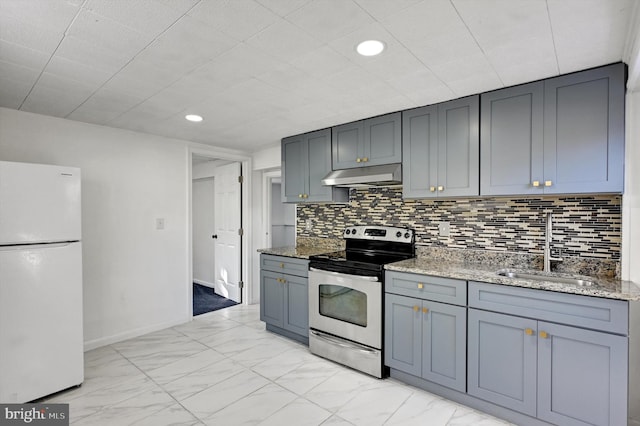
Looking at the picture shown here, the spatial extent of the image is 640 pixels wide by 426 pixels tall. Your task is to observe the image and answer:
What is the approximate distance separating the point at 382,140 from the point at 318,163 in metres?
0.79

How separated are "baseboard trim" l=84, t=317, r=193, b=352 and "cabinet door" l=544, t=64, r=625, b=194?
388 centimetres

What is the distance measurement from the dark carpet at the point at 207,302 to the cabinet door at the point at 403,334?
2.73 m

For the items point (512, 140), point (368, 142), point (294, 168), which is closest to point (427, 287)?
point (512, 140)

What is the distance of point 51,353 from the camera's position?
2.29 meters

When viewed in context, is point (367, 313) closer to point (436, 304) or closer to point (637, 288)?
point (436, 304)

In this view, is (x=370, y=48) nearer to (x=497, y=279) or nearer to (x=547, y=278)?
(x=497, y=279)

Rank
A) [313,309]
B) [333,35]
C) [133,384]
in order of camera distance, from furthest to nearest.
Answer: [313,309]
[133,384]
[333,35]

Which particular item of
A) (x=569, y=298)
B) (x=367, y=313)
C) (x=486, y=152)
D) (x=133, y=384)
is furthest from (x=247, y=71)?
(x=133, y=384)

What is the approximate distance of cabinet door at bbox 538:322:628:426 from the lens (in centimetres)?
169

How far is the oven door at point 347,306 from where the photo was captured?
2562 mm

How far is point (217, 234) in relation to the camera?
4.99m

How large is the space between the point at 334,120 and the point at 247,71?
1228 millimetres

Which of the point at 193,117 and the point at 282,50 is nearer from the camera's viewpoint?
the point at 282,50

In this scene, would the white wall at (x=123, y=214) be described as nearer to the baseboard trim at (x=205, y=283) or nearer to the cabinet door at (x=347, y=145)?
the baseboard trim at (x=205, y=283)
